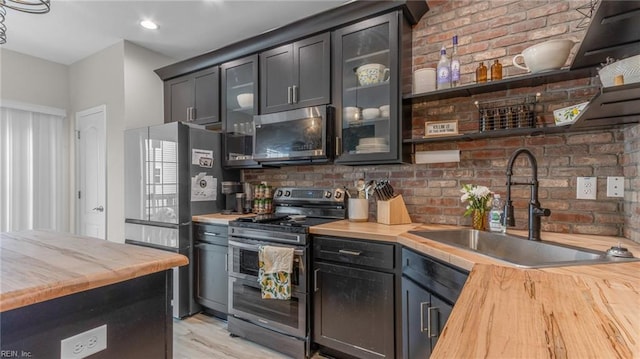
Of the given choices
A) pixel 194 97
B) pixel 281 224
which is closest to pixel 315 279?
pixel 281 224

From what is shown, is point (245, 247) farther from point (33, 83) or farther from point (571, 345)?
point (33, 83)

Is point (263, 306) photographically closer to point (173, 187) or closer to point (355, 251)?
point (355, 251)

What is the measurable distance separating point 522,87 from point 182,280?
305 centimetres

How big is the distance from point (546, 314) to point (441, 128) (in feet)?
5.16

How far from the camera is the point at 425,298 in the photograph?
157 cm

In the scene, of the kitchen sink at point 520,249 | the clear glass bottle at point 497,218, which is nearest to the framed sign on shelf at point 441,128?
the clear glass bottle at point 497,218

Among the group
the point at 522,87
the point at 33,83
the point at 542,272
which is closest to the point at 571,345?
the point at 542,272

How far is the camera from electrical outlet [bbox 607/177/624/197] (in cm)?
165

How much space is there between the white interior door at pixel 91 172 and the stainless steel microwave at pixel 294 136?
2.03 meters

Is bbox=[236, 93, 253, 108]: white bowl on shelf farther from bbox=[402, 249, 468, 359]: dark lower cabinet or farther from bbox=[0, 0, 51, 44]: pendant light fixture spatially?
bbox=[402, 249, 468, 359]: dark lower cabinet

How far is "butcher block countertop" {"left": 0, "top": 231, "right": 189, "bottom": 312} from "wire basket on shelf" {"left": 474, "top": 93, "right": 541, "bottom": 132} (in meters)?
1.89

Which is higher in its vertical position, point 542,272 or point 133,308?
point 542,272

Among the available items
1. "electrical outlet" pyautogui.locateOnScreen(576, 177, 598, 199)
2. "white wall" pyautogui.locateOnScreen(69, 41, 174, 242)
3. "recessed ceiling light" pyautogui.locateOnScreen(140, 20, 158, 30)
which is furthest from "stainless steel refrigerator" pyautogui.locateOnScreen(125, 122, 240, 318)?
"electrical outlet" pyautogui.locateOnScreen(576, 177, 598, 199)

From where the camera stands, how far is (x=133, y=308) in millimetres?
1078
